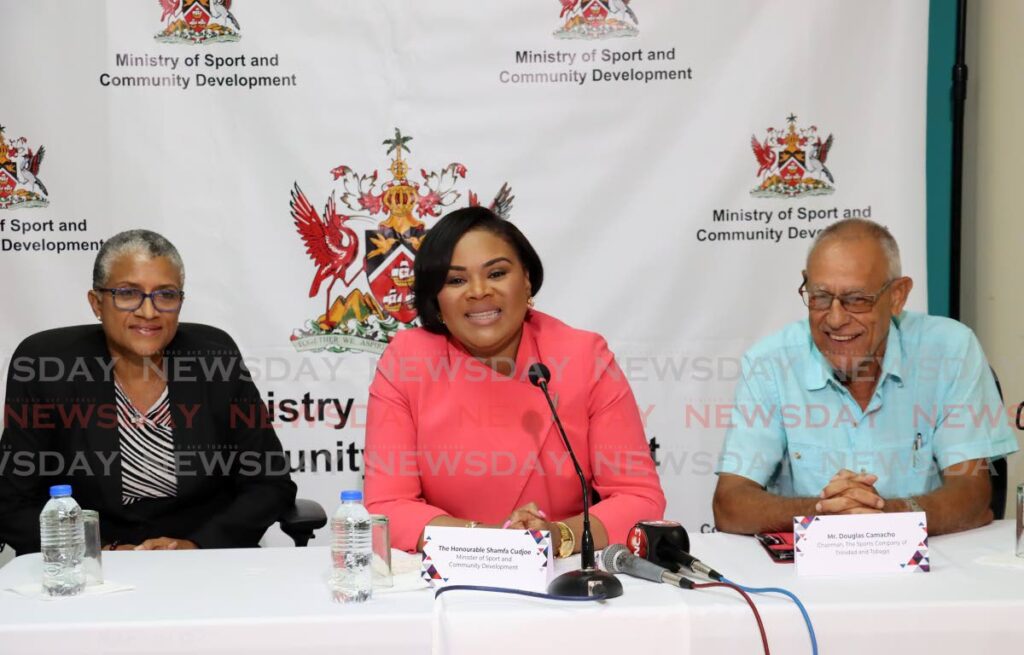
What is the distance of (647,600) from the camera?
179 centimetres

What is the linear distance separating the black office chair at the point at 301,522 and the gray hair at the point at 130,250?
0.73 meters

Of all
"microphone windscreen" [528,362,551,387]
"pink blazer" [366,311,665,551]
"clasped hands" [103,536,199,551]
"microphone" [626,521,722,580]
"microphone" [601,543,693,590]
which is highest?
"microphone windscreen" [528,362,551,387]

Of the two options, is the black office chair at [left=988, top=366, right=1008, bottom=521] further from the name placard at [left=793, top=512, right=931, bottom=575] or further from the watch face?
the watch face

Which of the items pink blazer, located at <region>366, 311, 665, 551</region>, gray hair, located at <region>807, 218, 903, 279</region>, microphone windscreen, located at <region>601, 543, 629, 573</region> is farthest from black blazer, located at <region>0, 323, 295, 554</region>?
gray hair, located at <region>807, 218, 903, 279</region>

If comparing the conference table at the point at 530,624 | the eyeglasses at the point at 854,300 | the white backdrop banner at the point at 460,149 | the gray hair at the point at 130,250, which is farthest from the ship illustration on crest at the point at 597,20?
the conference table at the point at 530,624

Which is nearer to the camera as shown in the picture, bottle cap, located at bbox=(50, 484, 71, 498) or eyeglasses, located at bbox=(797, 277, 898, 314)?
bottle cap, located at bbox=(50, 484, 71, 498)

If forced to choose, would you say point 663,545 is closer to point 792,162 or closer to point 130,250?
point 130,250

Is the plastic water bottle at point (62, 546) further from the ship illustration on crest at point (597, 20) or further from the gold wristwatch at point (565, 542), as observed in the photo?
the ship illustration on crest at point (597, 20)

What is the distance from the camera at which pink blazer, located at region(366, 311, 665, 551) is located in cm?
247

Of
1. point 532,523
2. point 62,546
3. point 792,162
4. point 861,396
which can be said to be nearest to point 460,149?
Answer: point 792,162

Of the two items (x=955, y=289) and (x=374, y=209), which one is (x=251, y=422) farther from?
(x=955, y=289)

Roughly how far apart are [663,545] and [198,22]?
93.8 inches

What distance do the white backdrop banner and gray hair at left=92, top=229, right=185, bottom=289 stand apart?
53 centimetres

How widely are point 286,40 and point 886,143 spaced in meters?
1.99
